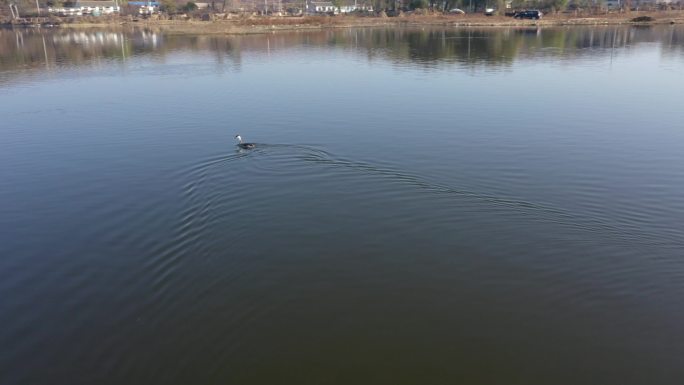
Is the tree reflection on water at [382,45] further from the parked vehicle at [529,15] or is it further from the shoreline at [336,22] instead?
the parked vehicle at [529,15]

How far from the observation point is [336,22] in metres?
97.5

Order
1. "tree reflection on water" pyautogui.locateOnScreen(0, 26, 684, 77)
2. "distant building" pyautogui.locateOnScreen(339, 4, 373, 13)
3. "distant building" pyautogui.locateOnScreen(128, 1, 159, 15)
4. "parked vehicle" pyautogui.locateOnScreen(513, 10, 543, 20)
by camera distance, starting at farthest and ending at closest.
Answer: "distant building" pyautogui.locateOnScreen(339, 4, 373, 13) → "distant building" pyautogui.locateOnScreen(128, 1, 159, 15) → "parked vehicle" pyautogui.locateOnScreen(513, 10, 543, 20) → "tree reflection on water" pyautogui.locateOnScreen(0, 26, 684, 77)

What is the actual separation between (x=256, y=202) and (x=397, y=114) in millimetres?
13183

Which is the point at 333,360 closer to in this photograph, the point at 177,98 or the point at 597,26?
the point at 177,98

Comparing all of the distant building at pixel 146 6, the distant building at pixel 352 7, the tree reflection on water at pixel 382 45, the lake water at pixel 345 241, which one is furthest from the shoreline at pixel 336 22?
the lake water at pixel 345 241

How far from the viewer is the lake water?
31.0 ft

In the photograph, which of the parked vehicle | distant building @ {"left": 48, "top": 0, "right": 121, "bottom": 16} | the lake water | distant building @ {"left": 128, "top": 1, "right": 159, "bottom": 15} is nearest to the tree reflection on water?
the parked vehicle

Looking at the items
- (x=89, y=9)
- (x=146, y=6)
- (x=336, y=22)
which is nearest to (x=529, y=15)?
(x=336, y=22)

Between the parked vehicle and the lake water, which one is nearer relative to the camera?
the lake water

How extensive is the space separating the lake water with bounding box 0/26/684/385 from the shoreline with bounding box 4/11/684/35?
2507 inches

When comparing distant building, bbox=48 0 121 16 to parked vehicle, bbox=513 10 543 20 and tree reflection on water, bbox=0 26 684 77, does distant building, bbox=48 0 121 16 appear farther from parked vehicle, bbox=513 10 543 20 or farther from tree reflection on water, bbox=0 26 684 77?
parked vehicle, bbox=513 10 543 20

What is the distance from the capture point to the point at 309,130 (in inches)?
937

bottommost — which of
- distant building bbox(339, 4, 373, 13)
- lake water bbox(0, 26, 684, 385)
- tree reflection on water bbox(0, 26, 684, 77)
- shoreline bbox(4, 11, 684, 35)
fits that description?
lake water bbox(0, 26, 684, 385)

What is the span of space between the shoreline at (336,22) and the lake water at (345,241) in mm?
63682
